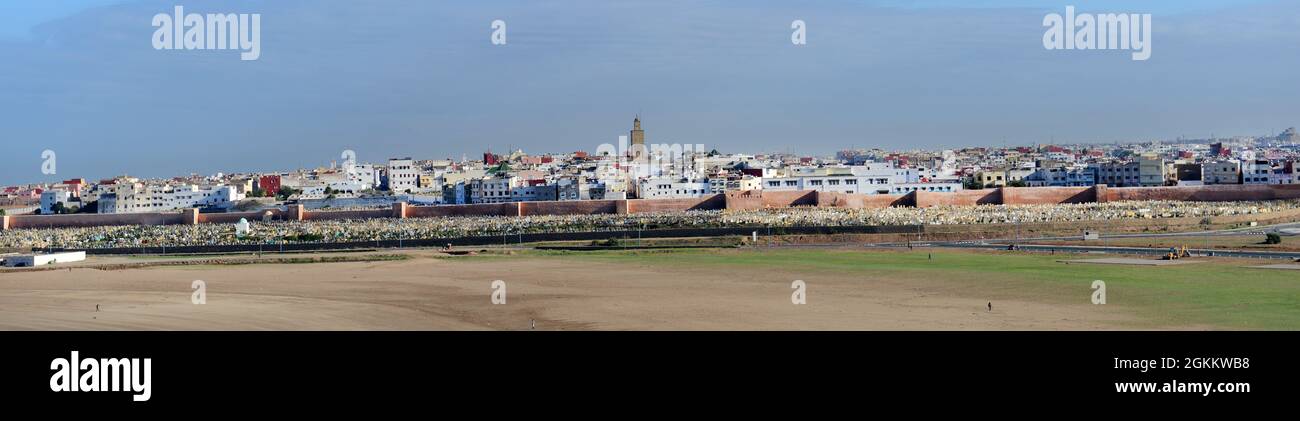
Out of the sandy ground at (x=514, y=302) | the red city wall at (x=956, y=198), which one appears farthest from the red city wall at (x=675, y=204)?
the sandy ground at (x=514, y=302)

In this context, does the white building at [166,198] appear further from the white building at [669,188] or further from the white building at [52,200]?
the white building at [669,188]

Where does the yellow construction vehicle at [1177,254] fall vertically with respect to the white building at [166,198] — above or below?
below

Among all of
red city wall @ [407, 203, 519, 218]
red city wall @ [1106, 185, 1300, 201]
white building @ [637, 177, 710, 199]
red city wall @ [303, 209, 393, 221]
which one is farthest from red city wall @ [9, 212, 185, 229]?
red city wall @ [1106, 185, 1300, 201]

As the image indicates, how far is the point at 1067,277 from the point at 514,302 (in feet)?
36.1

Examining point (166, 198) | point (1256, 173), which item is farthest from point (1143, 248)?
point (166, 198)

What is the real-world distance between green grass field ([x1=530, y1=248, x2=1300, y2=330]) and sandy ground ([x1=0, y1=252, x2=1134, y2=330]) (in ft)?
2.70

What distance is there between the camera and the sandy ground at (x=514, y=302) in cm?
1758

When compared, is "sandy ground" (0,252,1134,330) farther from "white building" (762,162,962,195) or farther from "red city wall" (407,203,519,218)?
"white building" (762,162,962,195)

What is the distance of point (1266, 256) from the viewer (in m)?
28.1

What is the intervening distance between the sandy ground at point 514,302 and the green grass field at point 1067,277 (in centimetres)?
82
